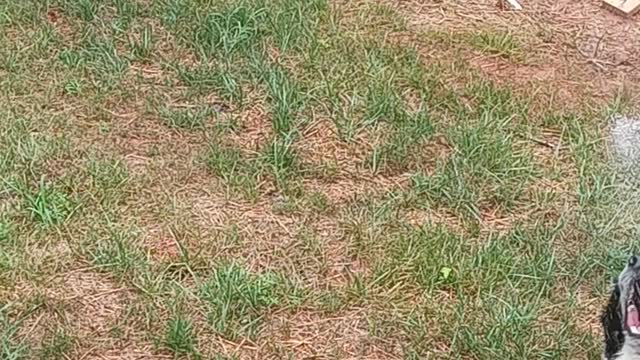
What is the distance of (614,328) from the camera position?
226 centimetres

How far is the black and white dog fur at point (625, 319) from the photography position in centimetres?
212

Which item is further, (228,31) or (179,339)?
(228,31)

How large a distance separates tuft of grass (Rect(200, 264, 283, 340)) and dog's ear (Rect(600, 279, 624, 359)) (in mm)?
893

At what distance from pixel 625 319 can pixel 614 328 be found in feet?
0.32

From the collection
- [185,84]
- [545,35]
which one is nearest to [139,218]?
[185,84]

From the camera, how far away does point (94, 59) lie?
3.82 meters

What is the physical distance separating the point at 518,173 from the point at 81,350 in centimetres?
142

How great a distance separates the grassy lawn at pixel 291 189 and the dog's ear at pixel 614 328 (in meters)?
0.42

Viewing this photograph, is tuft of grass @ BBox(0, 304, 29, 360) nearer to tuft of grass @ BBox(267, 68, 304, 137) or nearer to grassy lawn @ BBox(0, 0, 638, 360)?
grassy lawn @ BBox(0, 0, 638, 360)

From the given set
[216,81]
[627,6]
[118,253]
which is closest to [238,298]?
[118,253]

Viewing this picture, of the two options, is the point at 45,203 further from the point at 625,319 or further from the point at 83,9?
the point at 625,319

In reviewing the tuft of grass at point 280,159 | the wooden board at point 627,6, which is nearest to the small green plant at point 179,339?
the tuft of grass at point 280,159

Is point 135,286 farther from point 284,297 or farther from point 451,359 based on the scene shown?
point 451,359

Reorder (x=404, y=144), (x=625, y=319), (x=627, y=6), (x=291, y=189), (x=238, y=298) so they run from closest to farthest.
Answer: (x=625, y=319)
(x=238, y=298)
(x=291, y=189)
(x=404, y=144)
(x=627, y=6)
